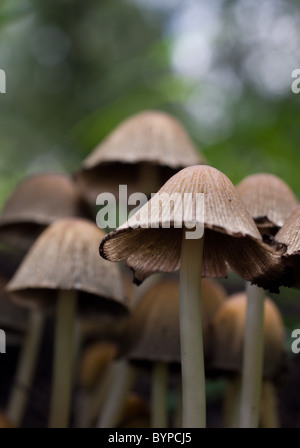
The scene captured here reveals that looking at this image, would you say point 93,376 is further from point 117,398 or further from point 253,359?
point 253,359

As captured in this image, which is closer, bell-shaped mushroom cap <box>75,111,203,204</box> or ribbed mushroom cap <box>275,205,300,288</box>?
ribbed mushroom cap <box>275,205,300,288</box>

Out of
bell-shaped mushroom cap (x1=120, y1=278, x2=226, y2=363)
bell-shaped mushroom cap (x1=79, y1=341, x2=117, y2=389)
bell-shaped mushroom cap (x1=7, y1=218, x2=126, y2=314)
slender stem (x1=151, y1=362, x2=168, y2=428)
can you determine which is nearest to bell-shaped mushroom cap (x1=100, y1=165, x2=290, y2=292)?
bell-shaped mushroom cap (x1=7, y1=218, x2=126, y2=314)

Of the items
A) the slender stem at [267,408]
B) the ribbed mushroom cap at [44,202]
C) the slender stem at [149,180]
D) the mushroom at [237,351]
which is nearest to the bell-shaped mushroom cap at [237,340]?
the mushroom at [237,351]

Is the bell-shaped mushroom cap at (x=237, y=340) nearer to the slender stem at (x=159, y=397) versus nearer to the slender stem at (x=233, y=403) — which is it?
the slender stem at (x=233, y=403)

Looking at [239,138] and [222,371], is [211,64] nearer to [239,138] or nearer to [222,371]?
[239,138]

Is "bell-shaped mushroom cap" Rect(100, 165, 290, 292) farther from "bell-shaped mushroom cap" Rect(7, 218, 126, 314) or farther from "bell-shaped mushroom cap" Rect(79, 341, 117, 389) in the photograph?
"bell-shaped mushroom cap" Rect(79, 341, 117, 389)
